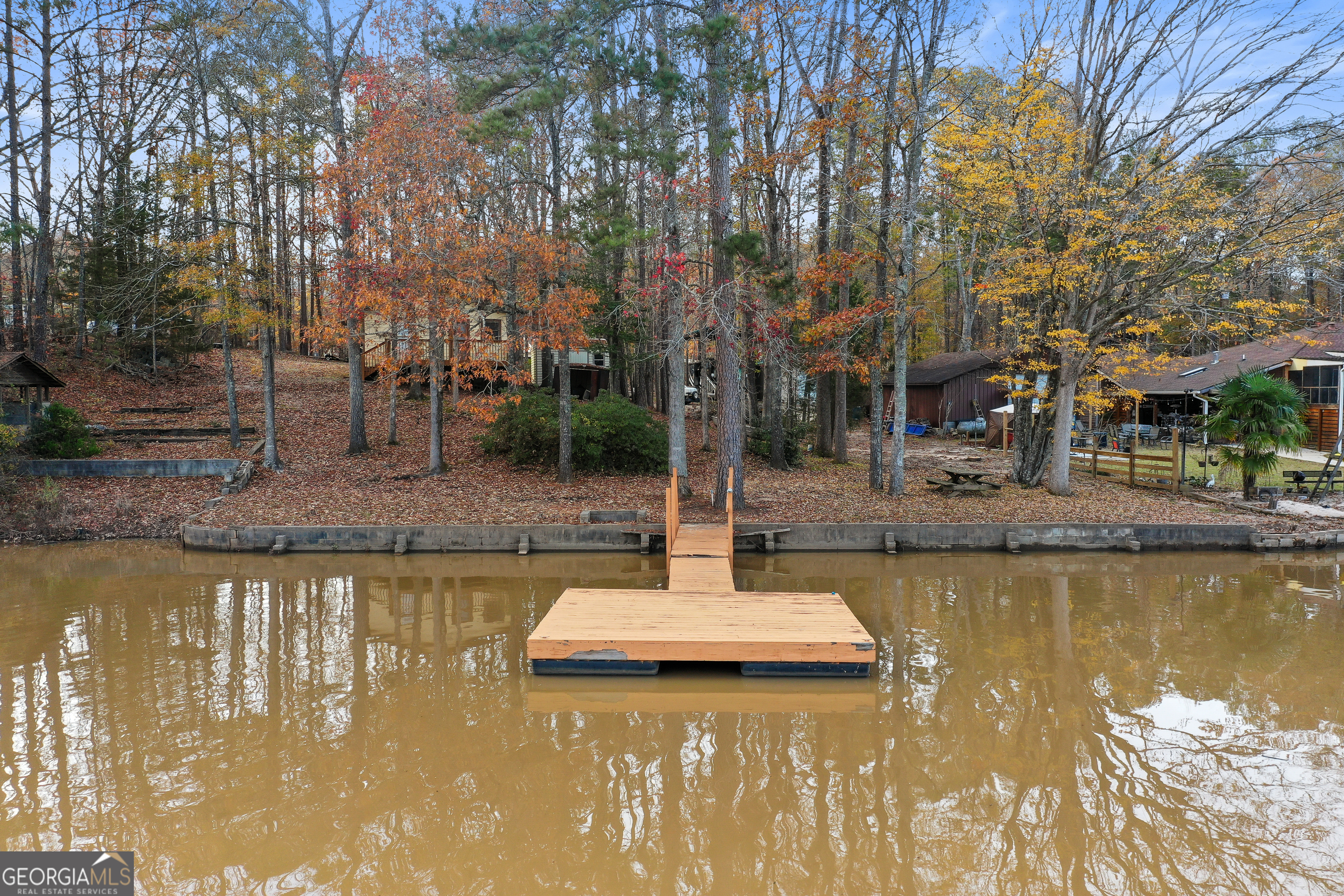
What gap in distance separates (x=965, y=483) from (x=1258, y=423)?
19.2ft

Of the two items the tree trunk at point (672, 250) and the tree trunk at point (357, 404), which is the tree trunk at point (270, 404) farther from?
the tree trunk at point (672, 250)

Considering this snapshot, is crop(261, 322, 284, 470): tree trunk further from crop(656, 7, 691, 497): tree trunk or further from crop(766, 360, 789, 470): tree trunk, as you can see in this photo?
crop(766, 360, 789, 470): tree trunk

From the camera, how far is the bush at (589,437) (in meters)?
17.8

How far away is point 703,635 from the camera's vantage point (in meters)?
7.68

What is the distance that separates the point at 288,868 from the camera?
4.51 m

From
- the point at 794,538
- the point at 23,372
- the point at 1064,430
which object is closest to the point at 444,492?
the point at 794,538

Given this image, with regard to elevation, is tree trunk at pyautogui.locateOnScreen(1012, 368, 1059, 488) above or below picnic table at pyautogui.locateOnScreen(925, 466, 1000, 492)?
above

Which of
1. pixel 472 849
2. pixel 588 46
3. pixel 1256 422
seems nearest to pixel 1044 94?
pixel 1256 422

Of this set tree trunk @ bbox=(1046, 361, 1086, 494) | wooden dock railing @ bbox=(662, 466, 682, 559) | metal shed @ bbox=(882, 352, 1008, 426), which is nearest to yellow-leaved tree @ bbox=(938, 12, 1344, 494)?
tree trunk @ bbox=(1046, 361, 1086, 494)

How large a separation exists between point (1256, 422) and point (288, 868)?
18097 mm

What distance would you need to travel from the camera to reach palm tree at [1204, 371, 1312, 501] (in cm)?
1572

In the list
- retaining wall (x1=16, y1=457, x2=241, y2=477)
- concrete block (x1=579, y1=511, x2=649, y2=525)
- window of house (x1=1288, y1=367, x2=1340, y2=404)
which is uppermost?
window of house (x1=1288, y1=367, x2=1340, y2=404)

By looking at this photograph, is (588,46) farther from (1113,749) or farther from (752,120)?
(1113,749)

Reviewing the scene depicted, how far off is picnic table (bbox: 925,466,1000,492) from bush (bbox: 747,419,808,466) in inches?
175
